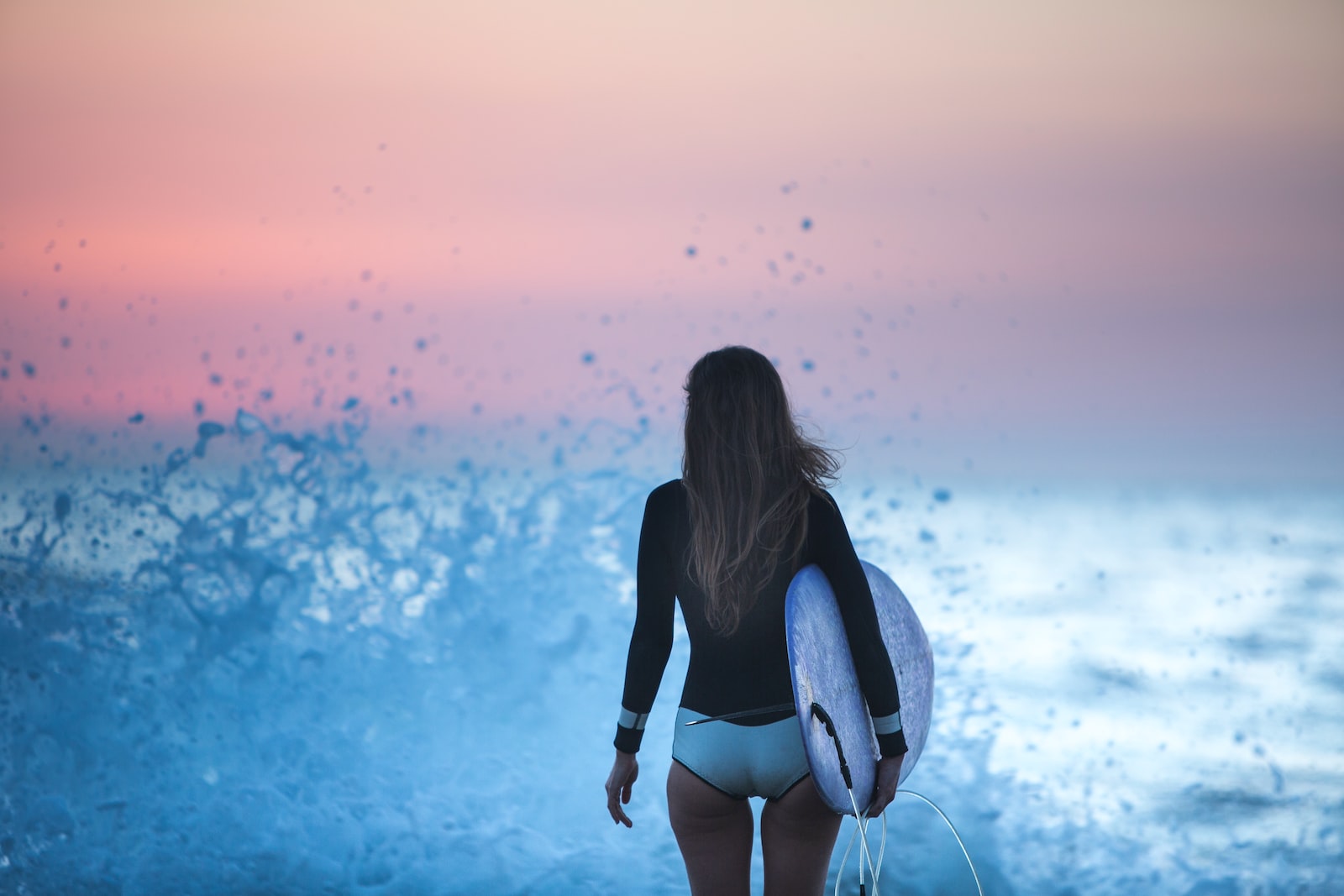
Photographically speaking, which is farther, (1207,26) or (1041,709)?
(1041,709)

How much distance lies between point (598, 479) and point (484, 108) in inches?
50.6

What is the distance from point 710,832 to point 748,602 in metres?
0.30

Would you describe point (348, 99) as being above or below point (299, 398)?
above

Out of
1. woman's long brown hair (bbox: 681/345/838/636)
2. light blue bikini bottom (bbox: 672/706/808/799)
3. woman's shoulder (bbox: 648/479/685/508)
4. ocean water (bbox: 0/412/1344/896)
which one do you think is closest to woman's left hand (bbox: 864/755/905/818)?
light blue bikini bottom (bbox: 672/706/808/799)

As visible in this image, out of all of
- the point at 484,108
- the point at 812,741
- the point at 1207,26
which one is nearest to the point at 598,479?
the point at 484,108

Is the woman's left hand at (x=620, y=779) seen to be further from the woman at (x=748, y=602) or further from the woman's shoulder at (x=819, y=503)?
the woman's shoulder at (x=819, y=503)

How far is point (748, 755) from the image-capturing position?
128 centimetres

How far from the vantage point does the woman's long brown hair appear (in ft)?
4.09

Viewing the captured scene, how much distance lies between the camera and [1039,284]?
3707mm

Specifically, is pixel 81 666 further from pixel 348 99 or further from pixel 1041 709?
pixel 1041 709

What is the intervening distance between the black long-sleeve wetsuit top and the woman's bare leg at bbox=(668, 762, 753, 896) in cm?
10

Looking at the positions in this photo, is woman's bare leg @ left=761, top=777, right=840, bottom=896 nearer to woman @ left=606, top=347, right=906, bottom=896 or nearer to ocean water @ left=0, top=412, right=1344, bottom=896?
woman @ left=606, top=347, right=906, bottom=896

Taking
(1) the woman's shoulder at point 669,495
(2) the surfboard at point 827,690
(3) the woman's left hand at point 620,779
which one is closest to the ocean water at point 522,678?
(3) the woman's left hand at point 620,779

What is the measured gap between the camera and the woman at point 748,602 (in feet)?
4.10
